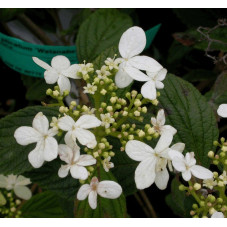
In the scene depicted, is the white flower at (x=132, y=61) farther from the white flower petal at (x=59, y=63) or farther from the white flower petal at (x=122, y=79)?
the white flower petal at (x=59, y=63)

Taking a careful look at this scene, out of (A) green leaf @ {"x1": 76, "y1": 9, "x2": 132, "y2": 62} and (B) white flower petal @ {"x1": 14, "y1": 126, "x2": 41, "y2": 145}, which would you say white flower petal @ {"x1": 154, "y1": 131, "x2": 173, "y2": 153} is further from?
(A) green leaf @ {"x1": 76, "y1": 9, "x2": 132, "y2": 62}

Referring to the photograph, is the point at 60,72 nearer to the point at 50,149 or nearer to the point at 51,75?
the point at 51,75

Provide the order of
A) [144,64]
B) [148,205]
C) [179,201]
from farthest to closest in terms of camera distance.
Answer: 1. [148,205]
2. [179,201]
3. [144,64]

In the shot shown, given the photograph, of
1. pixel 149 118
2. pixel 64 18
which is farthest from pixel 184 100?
pixel 64 18

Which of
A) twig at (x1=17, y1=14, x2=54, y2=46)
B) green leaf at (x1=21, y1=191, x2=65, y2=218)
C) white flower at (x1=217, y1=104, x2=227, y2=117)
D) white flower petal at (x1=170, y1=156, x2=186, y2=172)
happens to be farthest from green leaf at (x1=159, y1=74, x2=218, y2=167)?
twig at (x1=17, y1=14, x2=54, y2=46)

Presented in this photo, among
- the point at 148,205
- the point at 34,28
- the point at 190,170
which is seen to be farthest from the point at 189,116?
the point at 34,28

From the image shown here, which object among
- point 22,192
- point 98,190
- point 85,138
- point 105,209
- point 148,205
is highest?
point 85,138

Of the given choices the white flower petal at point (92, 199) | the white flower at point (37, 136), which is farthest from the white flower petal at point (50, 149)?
the white flower petal at point (92, 199)
